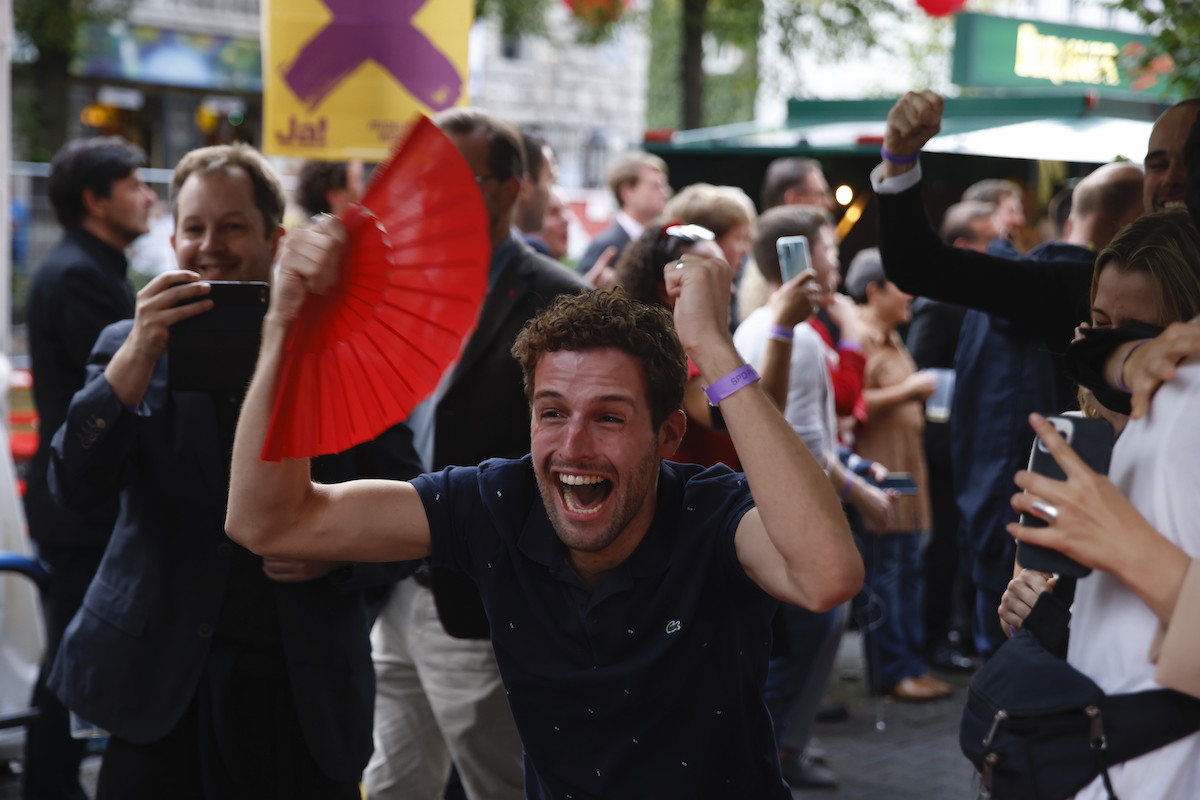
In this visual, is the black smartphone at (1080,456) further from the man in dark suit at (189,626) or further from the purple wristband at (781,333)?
the purple wristband at (781,333)

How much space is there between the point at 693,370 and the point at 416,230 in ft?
6.64

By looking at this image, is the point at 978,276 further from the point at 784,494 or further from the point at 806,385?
the point at 784,494

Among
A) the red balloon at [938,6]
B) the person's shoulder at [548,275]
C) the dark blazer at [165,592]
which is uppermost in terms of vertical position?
the red balloon at [938,6]

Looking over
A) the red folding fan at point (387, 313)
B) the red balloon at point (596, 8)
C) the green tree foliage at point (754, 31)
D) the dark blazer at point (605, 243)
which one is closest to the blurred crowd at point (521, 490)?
the red folding fan at point (387, 313)

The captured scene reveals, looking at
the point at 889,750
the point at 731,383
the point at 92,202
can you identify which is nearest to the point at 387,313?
the point at 731,383

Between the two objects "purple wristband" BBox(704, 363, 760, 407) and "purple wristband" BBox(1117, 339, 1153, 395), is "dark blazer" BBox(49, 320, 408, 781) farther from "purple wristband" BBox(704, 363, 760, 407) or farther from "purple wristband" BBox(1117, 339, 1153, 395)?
"purple wristband" BBox(1117, 339, 1153, 395)

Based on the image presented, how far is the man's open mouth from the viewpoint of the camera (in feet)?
7.66

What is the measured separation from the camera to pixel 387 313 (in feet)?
7.23

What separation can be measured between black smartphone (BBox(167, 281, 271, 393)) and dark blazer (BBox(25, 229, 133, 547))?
181 centimetres

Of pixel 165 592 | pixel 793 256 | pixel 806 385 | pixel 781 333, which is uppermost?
pixel 793 256

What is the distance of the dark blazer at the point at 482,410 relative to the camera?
3537 mm

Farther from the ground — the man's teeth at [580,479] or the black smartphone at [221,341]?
the black smartphone at [221,341]

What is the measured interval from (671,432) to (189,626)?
124 cm

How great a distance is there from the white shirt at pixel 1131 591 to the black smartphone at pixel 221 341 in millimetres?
1811
